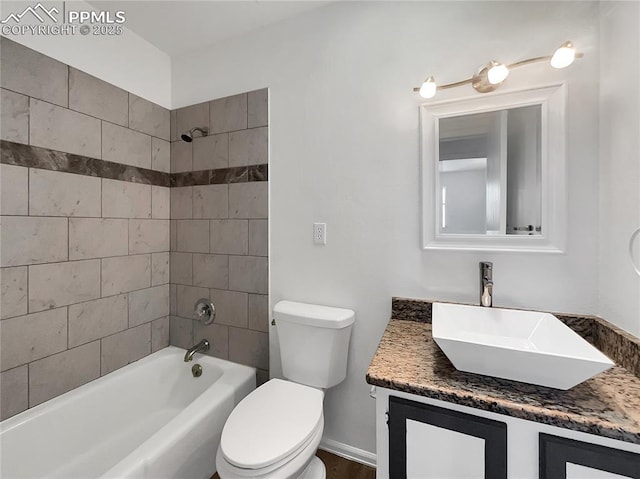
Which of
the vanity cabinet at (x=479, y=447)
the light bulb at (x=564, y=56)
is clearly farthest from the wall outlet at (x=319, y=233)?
the light bulb at (x=564, y=56)

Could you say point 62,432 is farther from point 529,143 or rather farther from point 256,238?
point 529,143

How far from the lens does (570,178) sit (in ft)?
3.76

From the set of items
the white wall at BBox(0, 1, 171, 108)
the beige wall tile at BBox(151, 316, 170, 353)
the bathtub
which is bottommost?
the bathtub

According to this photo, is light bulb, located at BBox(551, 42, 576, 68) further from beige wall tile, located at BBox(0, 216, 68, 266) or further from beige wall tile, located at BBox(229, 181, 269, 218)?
beige wall tile, located at BBox(0, 216, 68, 266)

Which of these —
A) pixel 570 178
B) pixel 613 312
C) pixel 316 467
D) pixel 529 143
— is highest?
pixel 529 143

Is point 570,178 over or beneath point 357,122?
beneath

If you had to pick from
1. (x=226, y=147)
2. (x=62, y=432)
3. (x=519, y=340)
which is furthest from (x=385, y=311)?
(x=62, y=432)

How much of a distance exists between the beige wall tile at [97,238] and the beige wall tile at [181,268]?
1.03 feet

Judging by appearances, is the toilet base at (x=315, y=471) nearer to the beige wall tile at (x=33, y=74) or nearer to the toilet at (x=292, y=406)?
the toilet at (x=292, y=406)

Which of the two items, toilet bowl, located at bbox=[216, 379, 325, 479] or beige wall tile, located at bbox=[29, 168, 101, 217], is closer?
toilet bowl, located at bbox=[216, 379, 325, 479]

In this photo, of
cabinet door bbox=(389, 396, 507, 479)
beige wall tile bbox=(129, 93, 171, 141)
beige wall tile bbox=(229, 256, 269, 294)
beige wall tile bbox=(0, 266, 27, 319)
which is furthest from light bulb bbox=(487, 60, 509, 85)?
beige wall tile bbox=(0, 266, 27, 319)

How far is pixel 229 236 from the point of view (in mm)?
1807

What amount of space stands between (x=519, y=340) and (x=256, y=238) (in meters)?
1.39

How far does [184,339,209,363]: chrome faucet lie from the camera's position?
177cm
